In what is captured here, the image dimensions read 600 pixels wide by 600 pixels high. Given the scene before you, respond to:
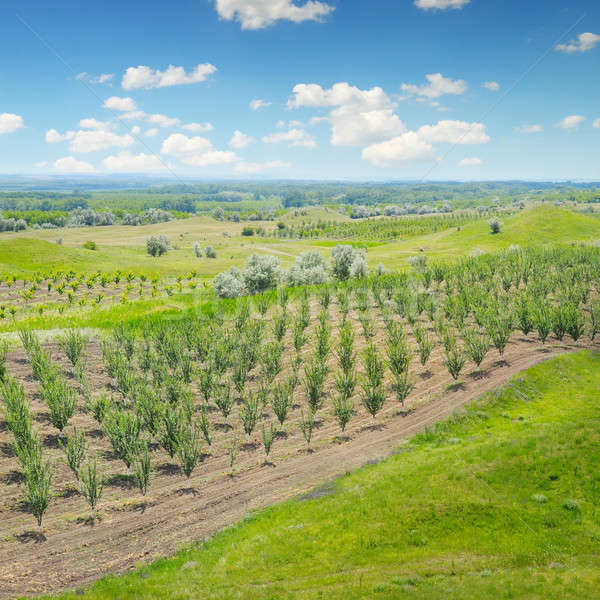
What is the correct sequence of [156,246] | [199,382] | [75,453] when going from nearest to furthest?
[75,453] → [199,382] → [156,246]

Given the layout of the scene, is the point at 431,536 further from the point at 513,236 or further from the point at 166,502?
the point at 513,236

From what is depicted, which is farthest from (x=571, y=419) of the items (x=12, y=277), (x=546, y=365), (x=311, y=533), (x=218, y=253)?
(x=218, y=253)

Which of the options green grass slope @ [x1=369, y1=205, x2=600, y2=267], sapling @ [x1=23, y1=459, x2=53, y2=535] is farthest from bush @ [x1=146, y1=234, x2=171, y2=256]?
sapling @ [x1=23, y1=459, x2=53, y2=535]

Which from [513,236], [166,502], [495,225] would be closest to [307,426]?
[166,502]

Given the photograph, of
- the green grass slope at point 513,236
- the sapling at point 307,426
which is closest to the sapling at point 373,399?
the sapling at point 307,426

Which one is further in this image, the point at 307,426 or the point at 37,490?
the point at 307,426
